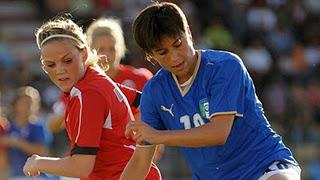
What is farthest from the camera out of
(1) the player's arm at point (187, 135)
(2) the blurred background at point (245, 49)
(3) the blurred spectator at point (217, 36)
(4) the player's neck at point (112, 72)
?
(3) the blurred spectator at point (217, 36)

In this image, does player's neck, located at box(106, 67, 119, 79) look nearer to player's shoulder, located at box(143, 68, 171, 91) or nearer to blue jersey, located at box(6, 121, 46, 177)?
player's shoulder, located at box(143, 68, 171, 91)

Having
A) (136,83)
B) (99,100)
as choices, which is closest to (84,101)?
(99,100)

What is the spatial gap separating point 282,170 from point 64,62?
4.58 ft

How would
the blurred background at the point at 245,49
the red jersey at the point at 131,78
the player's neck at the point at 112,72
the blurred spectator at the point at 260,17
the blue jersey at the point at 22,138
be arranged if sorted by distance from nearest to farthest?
the player's neck at the point at 112,72 → the red jersey at the point at 131,78 → the blue jersey at the point at 22,138 → the blurred background at the point at 245,49 → the blurred spectator at the point at 260,17

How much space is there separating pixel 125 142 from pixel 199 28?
11123 mm

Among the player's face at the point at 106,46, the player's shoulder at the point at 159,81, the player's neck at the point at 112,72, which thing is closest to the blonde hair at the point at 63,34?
the player's shoulder at the point at 159,81

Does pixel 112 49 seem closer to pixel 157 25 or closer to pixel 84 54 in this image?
pixel 84 54

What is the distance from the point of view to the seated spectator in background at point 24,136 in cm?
1049

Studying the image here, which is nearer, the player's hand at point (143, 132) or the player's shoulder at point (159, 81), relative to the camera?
the player's hand at point (143, 132)

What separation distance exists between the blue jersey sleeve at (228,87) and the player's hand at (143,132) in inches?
12.8

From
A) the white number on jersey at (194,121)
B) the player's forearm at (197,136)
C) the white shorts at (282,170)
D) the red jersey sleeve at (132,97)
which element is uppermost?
the red jersey sleeve at (132,97)

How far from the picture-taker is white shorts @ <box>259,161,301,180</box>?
196 inches

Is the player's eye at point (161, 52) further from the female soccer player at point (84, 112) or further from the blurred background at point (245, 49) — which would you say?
the blurred background at point (245, 49)

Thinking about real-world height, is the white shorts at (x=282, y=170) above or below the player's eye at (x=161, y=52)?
below
